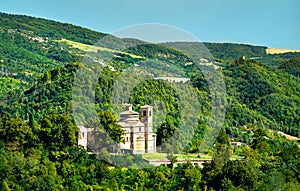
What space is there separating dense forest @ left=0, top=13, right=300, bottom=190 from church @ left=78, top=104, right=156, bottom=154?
0.39 meters

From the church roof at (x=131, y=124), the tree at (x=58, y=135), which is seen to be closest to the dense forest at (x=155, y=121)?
the tree at (x=58, y=135)

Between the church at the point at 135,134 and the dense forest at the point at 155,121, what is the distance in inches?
15.2

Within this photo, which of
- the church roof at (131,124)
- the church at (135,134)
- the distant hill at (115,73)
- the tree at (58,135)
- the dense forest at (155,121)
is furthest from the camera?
the distant hill at (115,73)

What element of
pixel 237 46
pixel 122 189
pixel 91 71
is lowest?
pixel 122 189

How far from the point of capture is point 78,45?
216 ft

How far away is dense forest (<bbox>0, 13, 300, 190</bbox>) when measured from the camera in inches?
867

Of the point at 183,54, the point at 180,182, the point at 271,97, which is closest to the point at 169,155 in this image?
the point at 180,182

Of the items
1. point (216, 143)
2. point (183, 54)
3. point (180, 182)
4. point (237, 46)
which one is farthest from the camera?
point (237, 46)

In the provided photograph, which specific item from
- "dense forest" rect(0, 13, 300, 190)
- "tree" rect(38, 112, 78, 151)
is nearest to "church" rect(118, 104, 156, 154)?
"dense forest" rect(0, 13, 300, 190)

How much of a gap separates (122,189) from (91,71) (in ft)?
37.8

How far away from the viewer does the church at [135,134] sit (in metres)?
23.0

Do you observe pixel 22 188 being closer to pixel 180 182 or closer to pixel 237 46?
pixel 180 182

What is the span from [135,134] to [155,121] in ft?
7.81

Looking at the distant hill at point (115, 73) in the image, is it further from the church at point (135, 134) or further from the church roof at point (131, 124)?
the church roof at point (131, 124)
